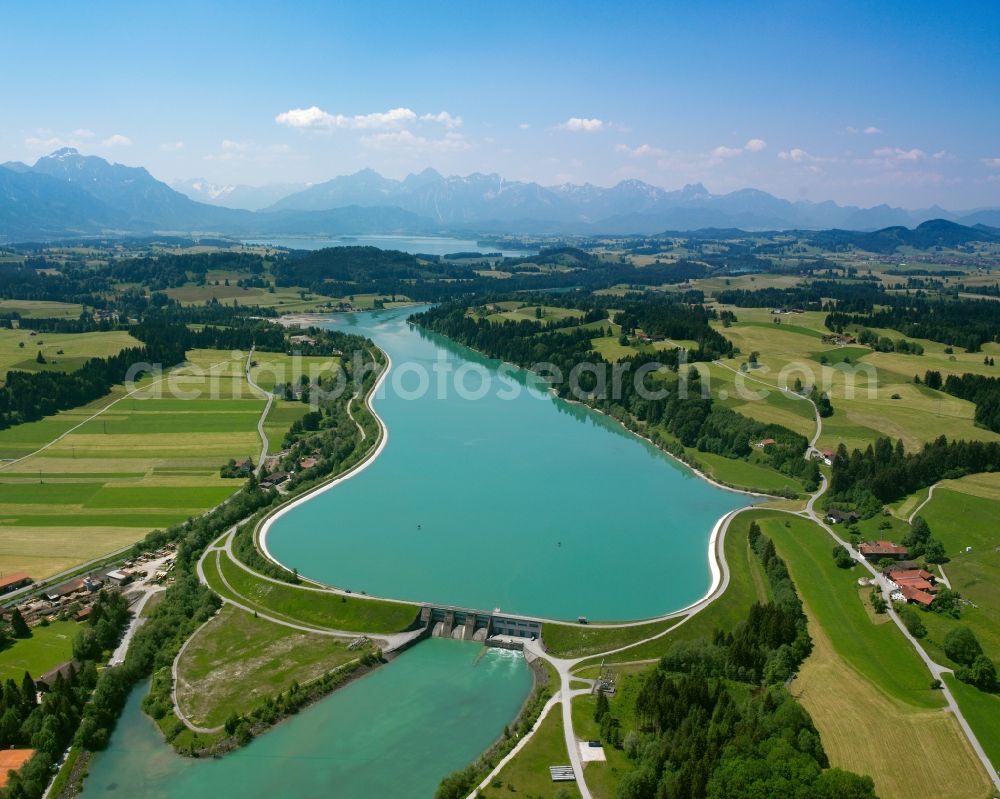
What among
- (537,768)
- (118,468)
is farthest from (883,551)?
(118,468)

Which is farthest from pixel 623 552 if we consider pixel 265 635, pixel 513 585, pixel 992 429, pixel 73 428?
pixel 73 428

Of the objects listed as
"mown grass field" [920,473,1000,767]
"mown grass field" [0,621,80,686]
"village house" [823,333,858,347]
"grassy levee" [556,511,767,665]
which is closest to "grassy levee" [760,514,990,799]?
"mown grass field" [920,473,1000,767]

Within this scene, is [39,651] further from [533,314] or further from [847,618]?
[533,314]

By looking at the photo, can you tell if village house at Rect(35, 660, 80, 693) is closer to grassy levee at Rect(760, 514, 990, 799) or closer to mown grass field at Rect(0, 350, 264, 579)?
mown grass field at Rect(0, 350, 264, 579)

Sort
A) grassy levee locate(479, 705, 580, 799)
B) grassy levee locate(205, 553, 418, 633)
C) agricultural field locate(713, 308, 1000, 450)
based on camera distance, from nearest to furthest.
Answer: grassy levee locate(479, 705, 580, 799) → grassy levee locate(205, 553, 418, 633) → agricultural field locate(713, 308, 1000, 450)

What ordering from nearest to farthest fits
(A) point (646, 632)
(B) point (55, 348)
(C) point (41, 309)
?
1. (A) point (646, 632)
2. (B) point (55, 348)
3. (C) point (41, 309)

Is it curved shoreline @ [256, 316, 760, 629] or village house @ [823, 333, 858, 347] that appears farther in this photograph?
village house @ [823, 333, 858, 347]

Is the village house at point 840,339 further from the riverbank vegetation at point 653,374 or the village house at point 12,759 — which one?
the village house at point 12,759

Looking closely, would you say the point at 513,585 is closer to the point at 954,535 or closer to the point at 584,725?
the point at 584,725

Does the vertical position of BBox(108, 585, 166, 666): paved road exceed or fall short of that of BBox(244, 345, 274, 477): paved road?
it falls short
